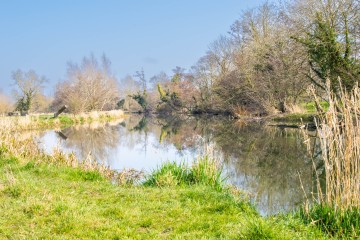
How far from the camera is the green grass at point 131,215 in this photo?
4367 millimetres

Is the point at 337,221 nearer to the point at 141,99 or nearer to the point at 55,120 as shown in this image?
the point at 55,120

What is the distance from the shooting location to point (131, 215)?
519cm

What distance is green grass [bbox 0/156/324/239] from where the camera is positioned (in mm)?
4367

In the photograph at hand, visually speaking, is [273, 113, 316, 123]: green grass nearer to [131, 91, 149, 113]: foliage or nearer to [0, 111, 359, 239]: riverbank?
[0, 111, 359, 239]: riverbank

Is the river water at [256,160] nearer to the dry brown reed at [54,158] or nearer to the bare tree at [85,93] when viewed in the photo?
the dry brown reed at [54,158]

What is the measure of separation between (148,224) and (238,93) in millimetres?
32813

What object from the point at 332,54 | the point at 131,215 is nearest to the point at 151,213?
the point at 131,215

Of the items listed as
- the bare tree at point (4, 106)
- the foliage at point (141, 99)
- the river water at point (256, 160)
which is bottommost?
the river water at point (256, 160)

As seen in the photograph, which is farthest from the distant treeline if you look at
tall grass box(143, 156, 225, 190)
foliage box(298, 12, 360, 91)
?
tall grass box(143, 156, 225, 190)

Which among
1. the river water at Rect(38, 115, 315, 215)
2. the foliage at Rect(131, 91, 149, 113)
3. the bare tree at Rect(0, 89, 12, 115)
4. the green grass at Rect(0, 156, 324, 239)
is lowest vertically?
the river water at Rect(38, 115, 315, 215)

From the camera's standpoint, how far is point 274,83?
3045 centimetres

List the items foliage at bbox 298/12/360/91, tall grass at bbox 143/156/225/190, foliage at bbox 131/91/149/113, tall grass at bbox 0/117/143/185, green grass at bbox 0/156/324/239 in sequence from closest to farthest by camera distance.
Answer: green grass at bbox 0/156/324/239
tall grass at bbox 143/156/225/190
tall grass at bbox 0/117/143/185
foliage at bbox 298/12/360/91
foliage at bbox 131/91/149/113

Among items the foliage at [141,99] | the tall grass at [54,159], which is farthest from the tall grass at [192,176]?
the foliage at [141,99]

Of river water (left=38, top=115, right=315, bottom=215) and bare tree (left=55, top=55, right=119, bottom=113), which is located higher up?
bare tree (left=55, top=55, right=119, bottom=113)
